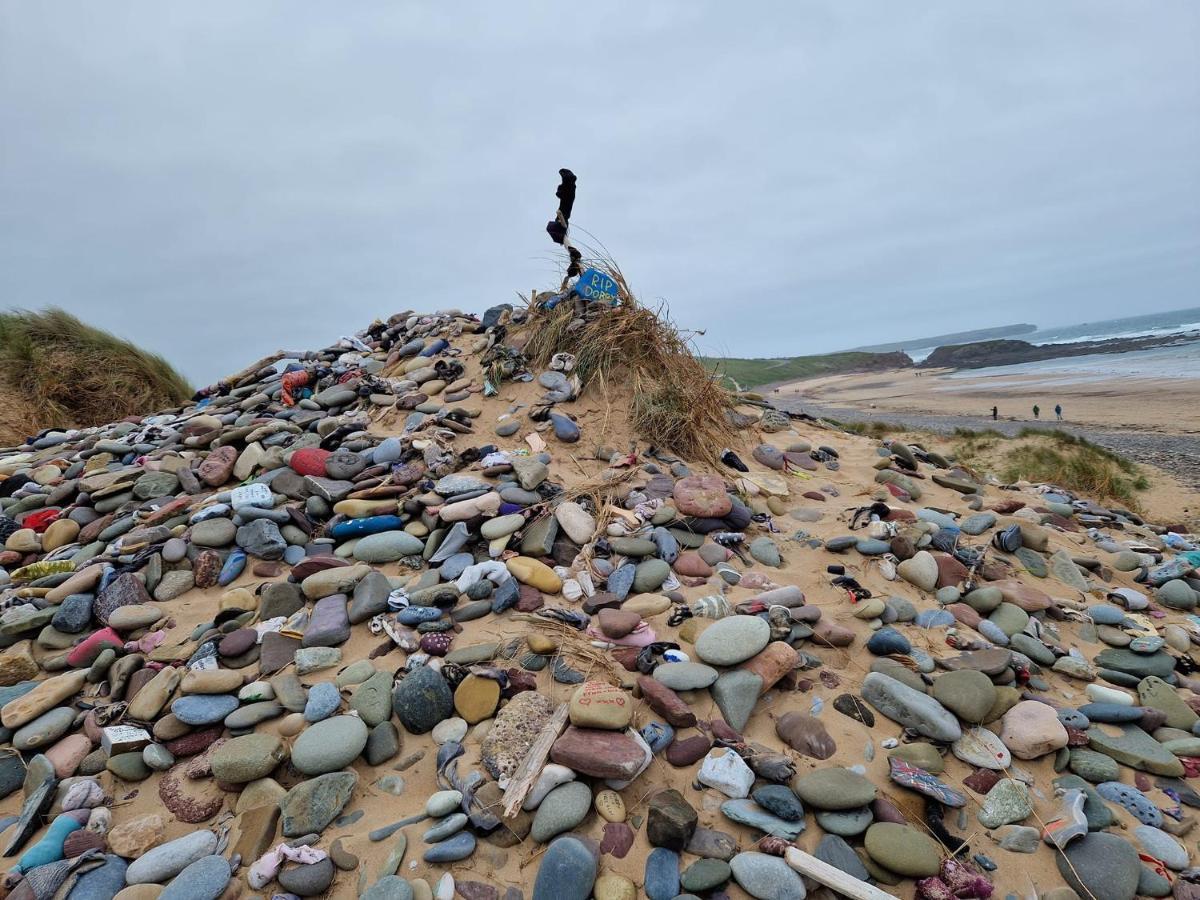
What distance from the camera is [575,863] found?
1830mm

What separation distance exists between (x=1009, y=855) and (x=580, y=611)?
200cm

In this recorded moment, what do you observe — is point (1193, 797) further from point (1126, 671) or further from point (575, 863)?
point (575, 863)

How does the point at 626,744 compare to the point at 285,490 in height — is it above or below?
below

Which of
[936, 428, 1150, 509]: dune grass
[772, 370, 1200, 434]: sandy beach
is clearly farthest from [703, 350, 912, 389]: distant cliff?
[936, 428, 1150, 509]: dune grass

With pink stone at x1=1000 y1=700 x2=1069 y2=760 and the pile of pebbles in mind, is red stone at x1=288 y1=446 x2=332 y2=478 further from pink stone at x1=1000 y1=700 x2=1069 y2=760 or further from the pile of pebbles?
pink stone at x1=1000 y1=700 x2=1069 y2=760

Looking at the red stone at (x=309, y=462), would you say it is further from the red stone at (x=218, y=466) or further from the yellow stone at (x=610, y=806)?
the yellow stone at (x=610, y=806)

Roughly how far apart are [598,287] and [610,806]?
4707mm

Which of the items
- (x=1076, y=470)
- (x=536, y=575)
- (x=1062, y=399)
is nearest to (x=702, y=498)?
(x=536, y=575)

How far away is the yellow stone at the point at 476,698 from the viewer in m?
2.42

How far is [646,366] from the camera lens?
5406mm

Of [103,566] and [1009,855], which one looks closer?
[1009,855]

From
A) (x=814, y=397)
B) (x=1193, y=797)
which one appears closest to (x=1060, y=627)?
→ (x=1193, y=797)

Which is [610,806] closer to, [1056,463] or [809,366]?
[1056,463]

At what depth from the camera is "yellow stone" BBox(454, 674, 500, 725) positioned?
95.3 inches
